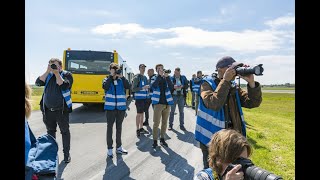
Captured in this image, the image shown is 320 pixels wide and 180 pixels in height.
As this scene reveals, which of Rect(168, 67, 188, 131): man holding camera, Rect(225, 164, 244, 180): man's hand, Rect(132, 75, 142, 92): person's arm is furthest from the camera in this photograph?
Rect(168, 67, 188, 131): man holding camera

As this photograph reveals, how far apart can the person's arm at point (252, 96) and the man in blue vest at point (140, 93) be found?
5550 mm

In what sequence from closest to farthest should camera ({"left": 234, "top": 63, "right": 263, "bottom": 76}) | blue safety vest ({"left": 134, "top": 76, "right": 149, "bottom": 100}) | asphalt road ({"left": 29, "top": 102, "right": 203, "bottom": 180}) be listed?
camera ({"left": 234, "top": 63, "right": 263, "bottom": 76}) → asphalt road ({"left": 29, "top": 102, "right": 203, "bottom": 180}) → blue safety vest ({"left": 134, "top": 76, "right": 149, "bottom": 100})

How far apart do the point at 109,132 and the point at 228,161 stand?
5.04 metres

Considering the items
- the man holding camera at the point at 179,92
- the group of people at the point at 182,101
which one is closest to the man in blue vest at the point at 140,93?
the group of people at the point at 182,101

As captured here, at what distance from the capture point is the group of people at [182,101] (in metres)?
2.09

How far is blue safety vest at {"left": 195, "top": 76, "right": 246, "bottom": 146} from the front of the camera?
11.2 ft

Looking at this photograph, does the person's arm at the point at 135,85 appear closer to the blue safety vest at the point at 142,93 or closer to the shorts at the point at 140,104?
the blue safety vest at the point at 142,93

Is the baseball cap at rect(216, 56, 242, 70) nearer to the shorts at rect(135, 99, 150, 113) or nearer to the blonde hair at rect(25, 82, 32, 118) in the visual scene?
the blonde hair at rect(25, 82, 32, 118)

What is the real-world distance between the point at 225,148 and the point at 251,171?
33cm

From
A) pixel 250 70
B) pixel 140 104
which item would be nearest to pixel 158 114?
pixel 140 104

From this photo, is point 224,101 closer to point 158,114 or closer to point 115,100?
point 115,100

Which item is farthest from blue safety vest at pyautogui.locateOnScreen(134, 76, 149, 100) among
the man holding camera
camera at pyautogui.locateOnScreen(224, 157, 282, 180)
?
camera at pyautogui.locateOnScreen(224, 157, 282, 180)
